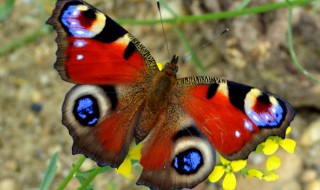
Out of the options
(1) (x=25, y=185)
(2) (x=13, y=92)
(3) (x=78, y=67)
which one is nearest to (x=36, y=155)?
(1) (x=25, y=185)

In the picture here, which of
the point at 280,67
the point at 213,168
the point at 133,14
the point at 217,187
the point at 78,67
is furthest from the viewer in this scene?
the point at 133,14

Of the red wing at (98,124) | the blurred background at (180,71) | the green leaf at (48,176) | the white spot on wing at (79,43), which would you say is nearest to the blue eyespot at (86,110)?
the red wing at (98,124)

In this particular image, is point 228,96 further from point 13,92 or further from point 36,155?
point 13,92

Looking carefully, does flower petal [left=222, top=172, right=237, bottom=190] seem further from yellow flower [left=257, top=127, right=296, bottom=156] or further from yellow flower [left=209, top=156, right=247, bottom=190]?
yellow flower [left=257, top=127, right=296, bottom=156]

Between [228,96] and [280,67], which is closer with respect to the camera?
[228,96]

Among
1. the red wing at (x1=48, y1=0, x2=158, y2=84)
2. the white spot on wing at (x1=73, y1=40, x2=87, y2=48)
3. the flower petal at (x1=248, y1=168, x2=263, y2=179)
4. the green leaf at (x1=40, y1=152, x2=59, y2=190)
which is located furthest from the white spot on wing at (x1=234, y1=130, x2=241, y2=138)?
the green leaf at (x1=40, y1=152, x2=59, y2=190)

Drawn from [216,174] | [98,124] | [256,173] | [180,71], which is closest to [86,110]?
[98,124]

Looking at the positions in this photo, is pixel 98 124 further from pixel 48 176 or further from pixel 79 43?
pixel 48 176

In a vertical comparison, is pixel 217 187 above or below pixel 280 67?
below
